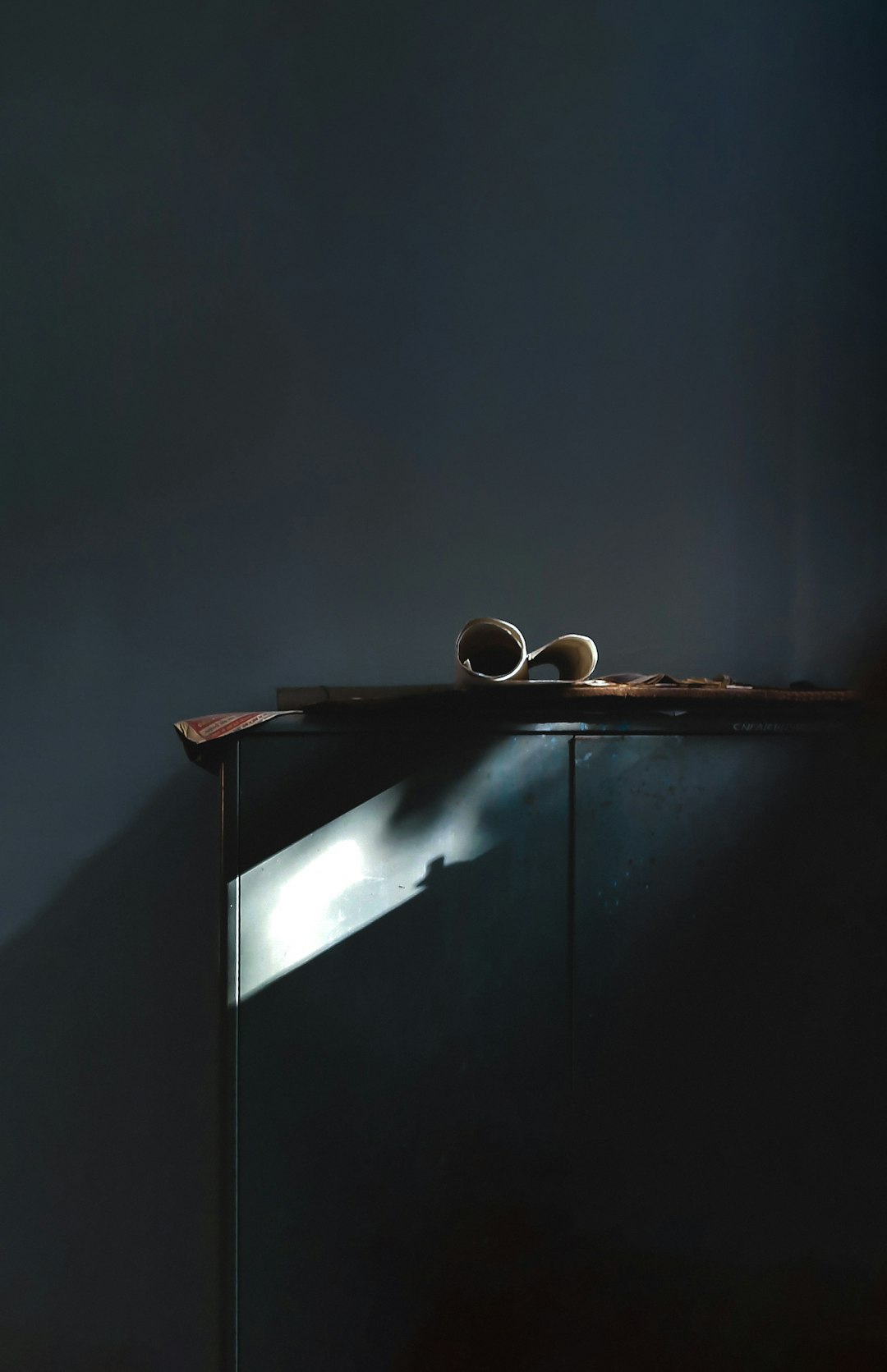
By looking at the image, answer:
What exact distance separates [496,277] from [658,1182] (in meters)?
1.69

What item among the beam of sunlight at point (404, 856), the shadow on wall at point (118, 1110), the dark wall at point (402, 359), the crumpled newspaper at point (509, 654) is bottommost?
the shadow on wall at point (118, 1110)

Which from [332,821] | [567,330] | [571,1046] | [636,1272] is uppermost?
[567,330]

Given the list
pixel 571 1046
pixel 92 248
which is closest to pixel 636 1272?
pixel 571 1046

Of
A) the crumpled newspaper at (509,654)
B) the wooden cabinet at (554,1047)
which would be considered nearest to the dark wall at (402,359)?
the crumpled newspaper at (509,654)

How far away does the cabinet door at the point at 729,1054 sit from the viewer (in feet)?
3.68

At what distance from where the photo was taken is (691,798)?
1.15 metres

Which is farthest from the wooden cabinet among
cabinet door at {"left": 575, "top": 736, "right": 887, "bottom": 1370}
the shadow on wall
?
the shadow on wall

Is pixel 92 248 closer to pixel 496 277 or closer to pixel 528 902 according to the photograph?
pixel 496 277

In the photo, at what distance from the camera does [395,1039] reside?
113 cm

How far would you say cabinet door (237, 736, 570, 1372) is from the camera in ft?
3.68

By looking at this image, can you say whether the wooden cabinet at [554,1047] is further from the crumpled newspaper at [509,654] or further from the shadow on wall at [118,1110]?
the shadow on wall at [118,1110]

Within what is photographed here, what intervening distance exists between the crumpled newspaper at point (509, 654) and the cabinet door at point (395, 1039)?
127mm

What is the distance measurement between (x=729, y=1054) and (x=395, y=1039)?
1.59 ft

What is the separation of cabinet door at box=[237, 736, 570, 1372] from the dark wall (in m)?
0.54
